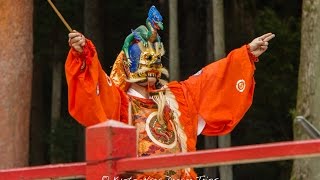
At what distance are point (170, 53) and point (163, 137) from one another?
4285 millimetres

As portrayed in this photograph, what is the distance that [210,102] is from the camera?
A: 456cm

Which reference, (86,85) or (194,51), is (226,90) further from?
(194,51)

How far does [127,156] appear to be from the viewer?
9.36ft

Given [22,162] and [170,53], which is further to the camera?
[170,53]

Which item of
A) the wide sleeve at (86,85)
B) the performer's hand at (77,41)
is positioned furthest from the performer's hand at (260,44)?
the performer's hand at (77,41)

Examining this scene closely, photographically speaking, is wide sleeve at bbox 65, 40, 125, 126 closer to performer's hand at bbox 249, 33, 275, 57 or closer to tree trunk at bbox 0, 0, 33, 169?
performer's hand at bbox 249, 33, 275, 57

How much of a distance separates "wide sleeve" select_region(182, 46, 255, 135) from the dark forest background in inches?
183

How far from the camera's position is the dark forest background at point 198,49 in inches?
391

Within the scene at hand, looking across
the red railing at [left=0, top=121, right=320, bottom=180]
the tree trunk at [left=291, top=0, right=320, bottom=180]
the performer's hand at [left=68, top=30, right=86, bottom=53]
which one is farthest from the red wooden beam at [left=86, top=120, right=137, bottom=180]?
the tree trunk at [left=291, top=0, right=320, bottom=180]

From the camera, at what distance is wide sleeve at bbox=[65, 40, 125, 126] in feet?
13.2

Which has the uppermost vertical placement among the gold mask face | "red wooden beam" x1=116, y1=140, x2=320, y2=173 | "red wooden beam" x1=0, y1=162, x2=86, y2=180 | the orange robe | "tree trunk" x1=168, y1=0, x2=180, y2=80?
"tree trunk" x1=168, y1=0, x2=180, y2=80

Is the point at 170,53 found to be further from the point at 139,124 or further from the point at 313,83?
the point at 139,124

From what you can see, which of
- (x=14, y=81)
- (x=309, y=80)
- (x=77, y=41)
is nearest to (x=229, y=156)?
(x=77, y=41)

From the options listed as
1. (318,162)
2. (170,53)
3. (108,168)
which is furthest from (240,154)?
(170,53)
